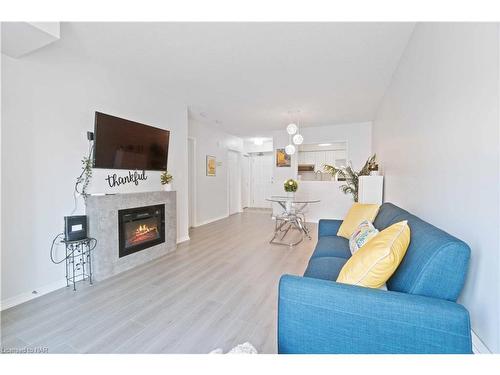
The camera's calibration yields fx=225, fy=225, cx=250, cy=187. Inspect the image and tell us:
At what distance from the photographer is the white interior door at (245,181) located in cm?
802

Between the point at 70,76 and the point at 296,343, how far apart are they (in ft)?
10.5

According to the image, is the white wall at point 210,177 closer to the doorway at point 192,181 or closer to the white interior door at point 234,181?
the doorway at point 192,181

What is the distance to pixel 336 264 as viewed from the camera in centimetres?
172

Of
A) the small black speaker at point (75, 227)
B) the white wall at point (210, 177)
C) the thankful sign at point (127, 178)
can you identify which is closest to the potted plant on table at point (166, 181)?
the thankful sign at point (127, 178)

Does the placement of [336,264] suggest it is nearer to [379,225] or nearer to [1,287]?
[379,225]

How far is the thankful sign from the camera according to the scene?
9.27 ft

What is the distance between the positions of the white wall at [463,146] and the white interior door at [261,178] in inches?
243

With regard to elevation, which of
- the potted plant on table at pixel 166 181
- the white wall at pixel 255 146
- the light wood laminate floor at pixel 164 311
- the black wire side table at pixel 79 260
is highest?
the white wall at pixel 255 146

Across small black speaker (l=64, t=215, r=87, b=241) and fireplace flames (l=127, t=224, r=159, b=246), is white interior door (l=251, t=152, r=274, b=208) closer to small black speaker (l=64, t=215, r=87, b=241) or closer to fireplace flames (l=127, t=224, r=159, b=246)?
fireplace flames (l=127, t=224, r=159, b=246)

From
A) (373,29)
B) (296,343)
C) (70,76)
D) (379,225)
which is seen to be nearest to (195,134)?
(70,76)

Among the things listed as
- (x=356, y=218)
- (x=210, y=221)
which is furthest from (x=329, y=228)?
(x=210, y=221)

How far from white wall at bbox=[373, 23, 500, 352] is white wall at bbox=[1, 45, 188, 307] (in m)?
3.29

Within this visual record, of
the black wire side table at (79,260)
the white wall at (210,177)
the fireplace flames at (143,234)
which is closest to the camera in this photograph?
the black wire side table at (79,260)

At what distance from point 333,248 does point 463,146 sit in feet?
4.04
